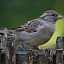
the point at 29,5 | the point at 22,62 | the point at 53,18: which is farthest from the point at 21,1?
the point at 22,62

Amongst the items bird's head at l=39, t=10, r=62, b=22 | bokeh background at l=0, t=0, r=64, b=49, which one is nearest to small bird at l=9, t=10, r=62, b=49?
bird's head at l=39, t=10, r=62, b=22

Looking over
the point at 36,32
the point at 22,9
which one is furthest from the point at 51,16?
the point at 22,9

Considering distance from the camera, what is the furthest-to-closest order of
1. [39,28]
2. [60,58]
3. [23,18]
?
1. [23,18]
2. [39,28]
3. [60,58]

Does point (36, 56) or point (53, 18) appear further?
point (53, 18)

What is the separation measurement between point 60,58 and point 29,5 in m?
0.95

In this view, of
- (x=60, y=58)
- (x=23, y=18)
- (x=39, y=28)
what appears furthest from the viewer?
(x=23, y=18)

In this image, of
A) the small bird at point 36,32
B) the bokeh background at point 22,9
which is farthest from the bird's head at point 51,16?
the bokeh background at point 22,9

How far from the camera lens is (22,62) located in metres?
1.26

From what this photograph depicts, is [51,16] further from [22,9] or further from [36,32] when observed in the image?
[22,9]

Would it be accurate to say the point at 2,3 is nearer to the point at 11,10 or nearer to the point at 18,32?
the point at 11,10

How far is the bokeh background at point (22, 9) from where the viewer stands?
80.6 inches

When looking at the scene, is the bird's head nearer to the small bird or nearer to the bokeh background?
the small bird

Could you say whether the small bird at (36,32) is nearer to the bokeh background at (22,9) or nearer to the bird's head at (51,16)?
the bird's head at (51,16)

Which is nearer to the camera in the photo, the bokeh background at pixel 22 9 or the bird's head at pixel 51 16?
the bird's head at pixel 51 16
